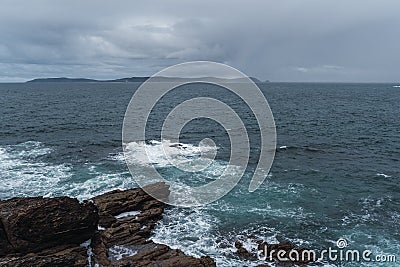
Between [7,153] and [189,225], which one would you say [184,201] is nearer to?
[189,225]

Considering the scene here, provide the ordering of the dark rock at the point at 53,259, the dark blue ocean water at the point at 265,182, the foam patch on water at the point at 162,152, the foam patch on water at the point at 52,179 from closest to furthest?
the dark rock at the point at 53,259 → the dark blue ocean water at the point at 265,182 → the foam patch on water at the point at 52,179 → the foam patch on water at the point at 162,152

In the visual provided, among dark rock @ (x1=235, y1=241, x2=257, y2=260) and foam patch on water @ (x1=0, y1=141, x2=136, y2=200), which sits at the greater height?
foam patch on water @ (x1=0, y1=141, x2=136, y2=200)

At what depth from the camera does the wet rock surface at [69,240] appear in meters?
19.3

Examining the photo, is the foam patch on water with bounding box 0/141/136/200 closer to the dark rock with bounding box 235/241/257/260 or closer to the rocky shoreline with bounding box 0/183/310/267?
the rocky shoreline with bounding box 0/183/310/267

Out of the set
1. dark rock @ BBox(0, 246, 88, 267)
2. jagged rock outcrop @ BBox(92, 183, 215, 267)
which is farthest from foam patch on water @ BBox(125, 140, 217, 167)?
dark rock @ BBox(0, 246, 88, 267)

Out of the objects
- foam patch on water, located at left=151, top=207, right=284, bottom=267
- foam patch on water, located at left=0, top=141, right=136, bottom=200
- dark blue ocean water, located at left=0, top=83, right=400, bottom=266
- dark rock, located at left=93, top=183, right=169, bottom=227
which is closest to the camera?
foam patch on water, located at left=151, top=207, right=284, bottom=267

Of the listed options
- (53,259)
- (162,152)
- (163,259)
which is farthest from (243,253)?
(162,152)

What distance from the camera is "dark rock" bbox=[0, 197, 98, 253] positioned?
64.7 ft

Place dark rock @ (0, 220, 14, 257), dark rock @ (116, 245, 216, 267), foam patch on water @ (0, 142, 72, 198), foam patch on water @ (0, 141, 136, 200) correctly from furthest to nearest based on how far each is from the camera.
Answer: foam patch on water @ (0, 142, 72, 198) → foam patch on water @ (0, 141, 136, 200) → dark rock @ (0, 220, 14, 257) → dark rock @ (116, 245, 216, 267)

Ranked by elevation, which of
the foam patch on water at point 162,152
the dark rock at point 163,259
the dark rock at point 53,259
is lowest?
the dark rock at point 163,259

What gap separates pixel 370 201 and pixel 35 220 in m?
27.3

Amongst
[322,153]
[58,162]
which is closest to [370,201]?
[322,153]

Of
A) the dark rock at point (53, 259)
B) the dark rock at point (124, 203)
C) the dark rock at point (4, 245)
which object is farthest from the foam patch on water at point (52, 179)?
the dark rock at point (53, 259)

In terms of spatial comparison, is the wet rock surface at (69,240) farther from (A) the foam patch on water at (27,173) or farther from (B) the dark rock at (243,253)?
(A) the foam patch on water at (27,173)
